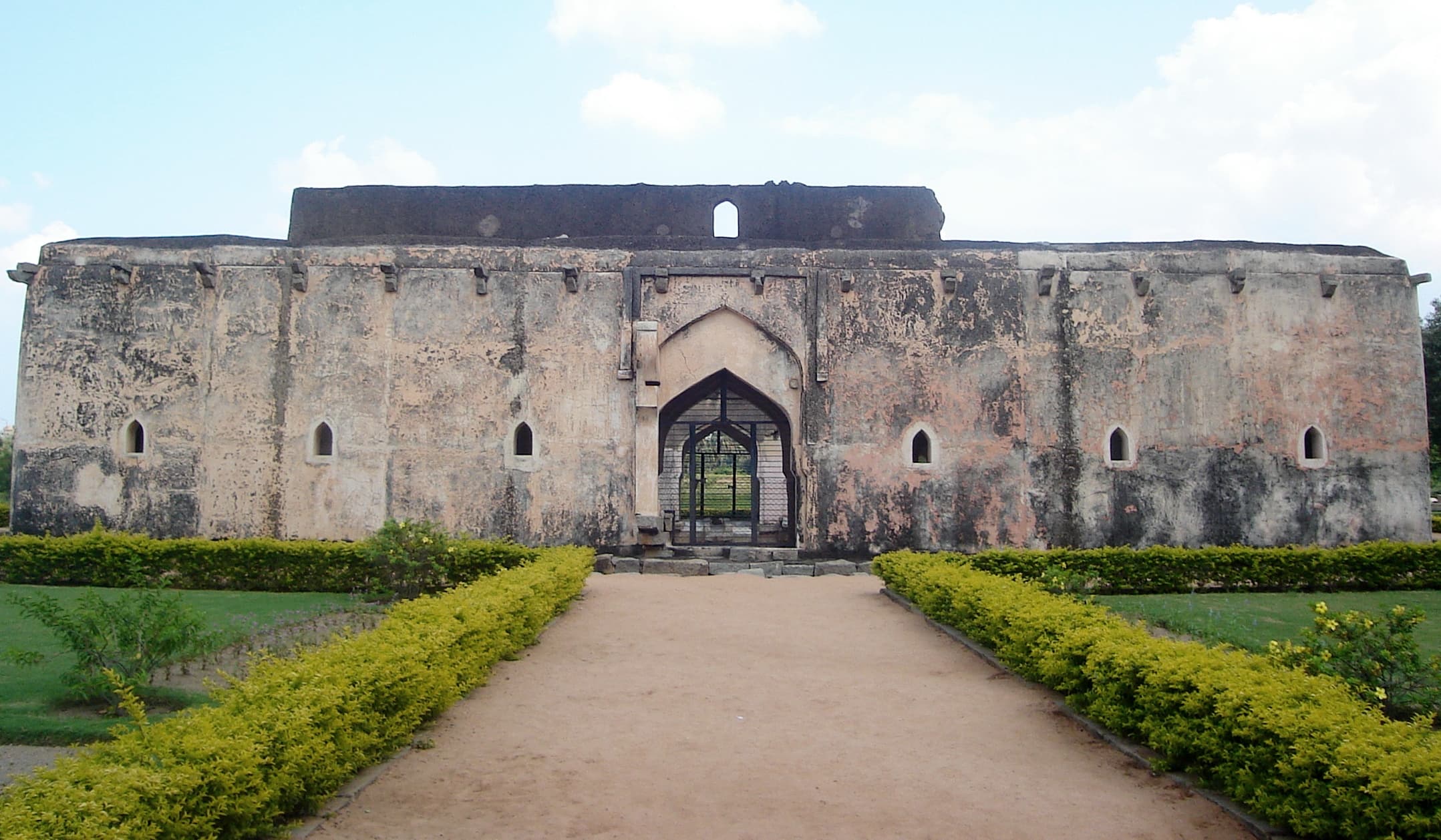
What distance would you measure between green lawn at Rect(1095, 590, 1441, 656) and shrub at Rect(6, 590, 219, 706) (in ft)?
27.6

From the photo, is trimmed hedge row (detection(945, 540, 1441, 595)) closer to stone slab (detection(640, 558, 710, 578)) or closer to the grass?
stone slab (detection(640, 558, 710, 578))

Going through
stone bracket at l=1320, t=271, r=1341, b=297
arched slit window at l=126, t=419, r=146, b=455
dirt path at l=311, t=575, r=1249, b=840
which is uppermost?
stone bracket at l=1320, t=271, r=1341, b=297

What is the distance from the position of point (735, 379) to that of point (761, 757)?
1076 centimetres

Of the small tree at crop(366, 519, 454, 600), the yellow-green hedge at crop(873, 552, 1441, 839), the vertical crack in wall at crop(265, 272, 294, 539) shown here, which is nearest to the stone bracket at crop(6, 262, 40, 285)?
the vertical crack in wall at crop(265, 272, 294, 539)

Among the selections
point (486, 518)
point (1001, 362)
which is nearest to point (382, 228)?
point (486, 518)

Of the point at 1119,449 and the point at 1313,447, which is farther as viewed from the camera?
the point at 1313,447

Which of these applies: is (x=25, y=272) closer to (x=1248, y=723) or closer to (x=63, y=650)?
(x=63, y=650)

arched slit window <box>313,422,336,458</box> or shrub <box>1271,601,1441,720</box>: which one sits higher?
arched slit window <box>313,422,336,458</box>

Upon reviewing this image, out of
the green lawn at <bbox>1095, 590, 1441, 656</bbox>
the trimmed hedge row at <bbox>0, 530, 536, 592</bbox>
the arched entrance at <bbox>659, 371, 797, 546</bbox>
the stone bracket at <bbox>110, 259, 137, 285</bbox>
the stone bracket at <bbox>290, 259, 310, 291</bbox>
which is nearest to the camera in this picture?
the green lawn at <bbox>1095, 590, 1441, 656</bbox>

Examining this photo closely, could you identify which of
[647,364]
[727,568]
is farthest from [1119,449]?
[647,364]

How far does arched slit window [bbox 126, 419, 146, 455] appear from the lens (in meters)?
15.9

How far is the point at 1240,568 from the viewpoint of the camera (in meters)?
13.8

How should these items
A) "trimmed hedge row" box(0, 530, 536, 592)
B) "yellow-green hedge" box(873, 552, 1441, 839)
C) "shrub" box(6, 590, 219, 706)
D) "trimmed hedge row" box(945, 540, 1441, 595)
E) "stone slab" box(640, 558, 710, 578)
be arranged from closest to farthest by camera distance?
"yellow-green hedge" box(873, 552, 1441, 839), "shrub" box(6, 590, 219, 706), "trimmed hedge row" box(0, 530, 536, 592), "trimmed hedge row" box(945, 540, 1441, 595), "stone slab" box(640, 558, 710, 578)

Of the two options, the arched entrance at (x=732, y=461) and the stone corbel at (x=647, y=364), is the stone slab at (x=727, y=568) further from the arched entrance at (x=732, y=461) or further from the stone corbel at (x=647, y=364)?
the stone corbel at (x=647, y=364)
